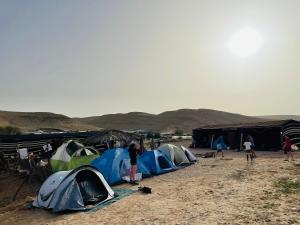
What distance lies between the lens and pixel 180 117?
391ft

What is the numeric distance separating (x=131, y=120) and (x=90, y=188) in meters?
109

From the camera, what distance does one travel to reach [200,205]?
12.5 m

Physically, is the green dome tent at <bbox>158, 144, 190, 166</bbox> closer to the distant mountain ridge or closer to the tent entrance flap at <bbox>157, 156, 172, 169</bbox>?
the tent entrance flap at <bbox>157, 156, 172, 169</bbox>

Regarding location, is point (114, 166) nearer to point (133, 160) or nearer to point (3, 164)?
point (133, 160)

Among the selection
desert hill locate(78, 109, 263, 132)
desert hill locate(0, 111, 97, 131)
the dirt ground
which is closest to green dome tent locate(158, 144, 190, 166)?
the dirt ground

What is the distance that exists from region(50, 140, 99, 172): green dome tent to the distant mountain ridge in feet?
239

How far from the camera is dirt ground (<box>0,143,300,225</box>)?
35.8 ft

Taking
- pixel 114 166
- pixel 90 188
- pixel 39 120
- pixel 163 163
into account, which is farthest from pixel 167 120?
pixel 90 188

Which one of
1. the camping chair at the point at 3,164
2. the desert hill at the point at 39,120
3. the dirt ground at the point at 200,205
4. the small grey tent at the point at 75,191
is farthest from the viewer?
the desert hill at the point at 39,120

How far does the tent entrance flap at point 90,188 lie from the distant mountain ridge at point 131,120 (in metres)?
80.4

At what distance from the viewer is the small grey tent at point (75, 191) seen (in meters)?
13.2

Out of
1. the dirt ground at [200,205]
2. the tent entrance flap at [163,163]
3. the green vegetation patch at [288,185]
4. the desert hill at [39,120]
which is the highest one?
the desert hill at [39,120]

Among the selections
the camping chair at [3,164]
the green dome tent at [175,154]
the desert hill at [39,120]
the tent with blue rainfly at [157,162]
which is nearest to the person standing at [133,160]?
the tent with blue rainfly at [157,162]

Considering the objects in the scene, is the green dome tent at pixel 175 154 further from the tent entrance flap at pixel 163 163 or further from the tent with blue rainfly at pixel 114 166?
the tent with blue rainfly at pixel 114 166
